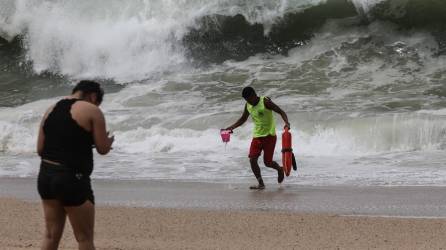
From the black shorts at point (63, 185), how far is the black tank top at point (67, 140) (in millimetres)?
38

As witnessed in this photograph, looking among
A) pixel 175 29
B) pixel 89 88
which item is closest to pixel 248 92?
pixel 89 88

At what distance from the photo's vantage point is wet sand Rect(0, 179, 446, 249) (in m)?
5.37

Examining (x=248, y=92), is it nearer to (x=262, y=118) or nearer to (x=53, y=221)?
(x=262, y=118)

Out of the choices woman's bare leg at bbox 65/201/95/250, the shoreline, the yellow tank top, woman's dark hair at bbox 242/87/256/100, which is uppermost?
woman's bare leg at bbox 65/201/95/250

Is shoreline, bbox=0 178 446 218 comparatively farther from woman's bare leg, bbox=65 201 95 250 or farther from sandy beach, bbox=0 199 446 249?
woman's bare leg, bbox=65 201 95 250

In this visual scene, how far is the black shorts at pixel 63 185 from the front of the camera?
A: 385 cm

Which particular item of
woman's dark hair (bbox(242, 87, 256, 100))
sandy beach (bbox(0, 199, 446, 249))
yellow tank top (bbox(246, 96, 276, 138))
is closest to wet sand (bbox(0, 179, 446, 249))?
sandy beach (bbox(0, 199, 446, 249))

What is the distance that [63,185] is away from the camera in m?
3.85

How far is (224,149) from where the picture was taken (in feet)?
37.3

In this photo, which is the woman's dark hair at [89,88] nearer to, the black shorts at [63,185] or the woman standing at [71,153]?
the woman standing at [71,153]

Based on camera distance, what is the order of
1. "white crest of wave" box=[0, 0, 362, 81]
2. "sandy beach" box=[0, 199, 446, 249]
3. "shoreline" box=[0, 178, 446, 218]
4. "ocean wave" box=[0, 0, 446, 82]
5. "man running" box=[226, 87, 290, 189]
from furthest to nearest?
1. "white crest of wave" box=[0, 0, 362, 81]
2. "ocean wave" box=[0, 0, 446, 82]
3. "man running" box=[226, 87, 290, 189]
4. "shoreline" box=[0, 178, 446, 218]
5. "sandy beach" box=[0, 199, 446, 249]

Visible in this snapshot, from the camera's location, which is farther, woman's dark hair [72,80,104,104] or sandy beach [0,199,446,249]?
sandy beach [0,199,446,249]

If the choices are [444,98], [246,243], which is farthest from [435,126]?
[246,243]

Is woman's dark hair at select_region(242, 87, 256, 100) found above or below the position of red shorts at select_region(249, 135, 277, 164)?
above
